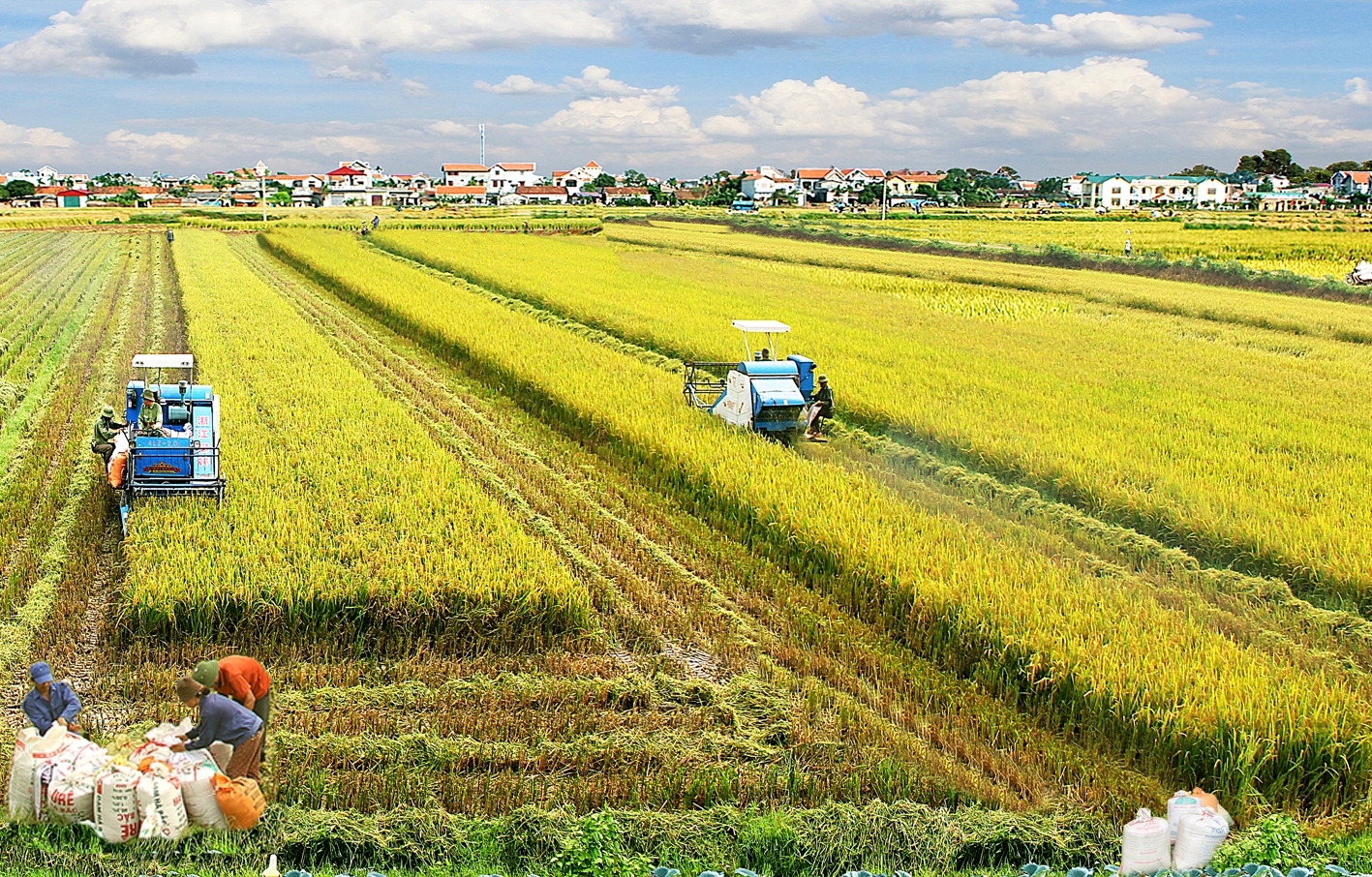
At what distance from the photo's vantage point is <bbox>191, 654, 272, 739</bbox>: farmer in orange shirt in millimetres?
5148

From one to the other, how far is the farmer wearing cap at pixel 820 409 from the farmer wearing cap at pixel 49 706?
8330 millimetres

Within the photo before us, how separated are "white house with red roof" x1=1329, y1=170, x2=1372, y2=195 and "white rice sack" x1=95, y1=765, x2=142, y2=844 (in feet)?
434

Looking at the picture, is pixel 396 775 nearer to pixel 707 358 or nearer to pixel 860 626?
pixel 860 626

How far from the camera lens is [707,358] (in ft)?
57.2

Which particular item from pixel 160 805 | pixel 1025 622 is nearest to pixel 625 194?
pixel 1025 622

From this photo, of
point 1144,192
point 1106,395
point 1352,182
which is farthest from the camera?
point 1144,192

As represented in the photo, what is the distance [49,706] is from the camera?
5305 mm

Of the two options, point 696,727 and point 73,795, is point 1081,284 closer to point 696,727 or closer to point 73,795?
point 696,727

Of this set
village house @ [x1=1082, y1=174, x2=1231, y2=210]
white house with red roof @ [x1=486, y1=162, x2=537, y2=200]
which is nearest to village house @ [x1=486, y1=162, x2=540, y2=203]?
white house with red roof @ [x1=486, y1=162, x2=537, y2=200]

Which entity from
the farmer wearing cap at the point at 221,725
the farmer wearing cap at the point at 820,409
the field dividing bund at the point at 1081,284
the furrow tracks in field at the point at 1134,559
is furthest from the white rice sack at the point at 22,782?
the field dividing bund at the point at 1081,284

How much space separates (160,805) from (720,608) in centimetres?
425

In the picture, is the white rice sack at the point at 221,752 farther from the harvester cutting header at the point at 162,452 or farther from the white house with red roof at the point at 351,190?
the white house with red roof at the point at 351,190

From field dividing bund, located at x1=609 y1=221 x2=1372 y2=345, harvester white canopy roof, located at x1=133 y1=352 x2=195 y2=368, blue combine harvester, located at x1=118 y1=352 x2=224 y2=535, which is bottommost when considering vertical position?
blue combine harvester, located at x1=118 y1=352 x2=224 y2=535

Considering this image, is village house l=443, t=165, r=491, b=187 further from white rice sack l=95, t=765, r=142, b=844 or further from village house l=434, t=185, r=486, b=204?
white rice sack l=95, t=765, r=142, b=844
